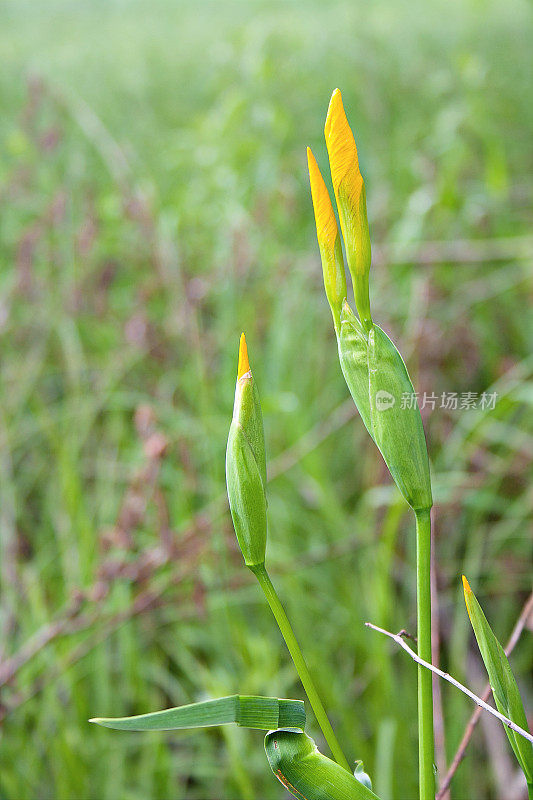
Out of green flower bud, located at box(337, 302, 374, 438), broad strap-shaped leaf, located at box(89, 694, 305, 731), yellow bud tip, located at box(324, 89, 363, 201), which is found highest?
yellow bud tip, located at box(324, 89, 363, 201)

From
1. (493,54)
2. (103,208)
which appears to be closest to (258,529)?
(103,208)

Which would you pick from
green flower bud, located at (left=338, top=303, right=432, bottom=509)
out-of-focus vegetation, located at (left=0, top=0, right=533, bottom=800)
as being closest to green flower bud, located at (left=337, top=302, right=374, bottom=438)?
green flower bud, located at (left=338, top=303, right=432, bottom=509)

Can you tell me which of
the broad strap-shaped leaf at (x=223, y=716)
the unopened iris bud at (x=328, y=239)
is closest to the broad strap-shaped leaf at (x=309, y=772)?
the broad strap-shaped leaf at (x=223, y=716)

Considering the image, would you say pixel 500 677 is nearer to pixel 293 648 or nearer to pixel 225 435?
pixel 293 648

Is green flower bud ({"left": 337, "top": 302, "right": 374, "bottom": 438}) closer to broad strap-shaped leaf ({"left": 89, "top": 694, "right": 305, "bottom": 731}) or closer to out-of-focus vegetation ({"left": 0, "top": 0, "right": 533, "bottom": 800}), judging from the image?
broad strap-shaped leaf ({"left": 89, "top": 694, "right": 305, "bottom": 731})

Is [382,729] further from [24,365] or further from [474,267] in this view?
[474,267]

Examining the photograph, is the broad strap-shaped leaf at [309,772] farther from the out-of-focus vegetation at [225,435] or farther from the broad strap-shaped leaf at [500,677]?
the out-of-focus vegetation at [225,435]
